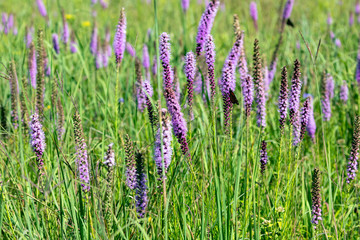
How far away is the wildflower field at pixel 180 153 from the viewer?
6.40ft

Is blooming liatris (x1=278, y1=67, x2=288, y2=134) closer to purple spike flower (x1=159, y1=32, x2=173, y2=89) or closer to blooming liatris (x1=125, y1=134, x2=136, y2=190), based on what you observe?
purple spike flower (x1=159, y1=32, x2=173, y2=89)

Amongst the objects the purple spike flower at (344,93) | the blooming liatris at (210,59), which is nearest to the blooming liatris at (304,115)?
the blooming liatris at (210,59)

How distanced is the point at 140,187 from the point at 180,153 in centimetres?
100

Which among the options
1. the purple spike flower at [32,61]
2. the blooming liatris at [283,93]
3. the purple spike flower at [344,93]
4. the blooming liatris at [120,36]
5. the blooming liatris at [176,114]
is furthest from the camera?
the purple spike flower at [344,93]

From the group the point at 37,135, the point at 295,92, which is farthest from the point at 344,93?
the point at 37,135

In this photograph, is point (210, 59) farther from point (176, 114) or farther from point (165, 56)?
point (176, 114)

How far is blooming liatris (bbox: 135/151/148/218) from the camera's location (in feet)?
6.16

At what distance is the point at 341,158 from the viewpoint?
3.68 meters

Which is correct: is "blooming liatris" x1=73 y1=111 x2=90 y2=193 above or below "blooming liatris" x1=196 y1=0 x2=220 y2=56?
below

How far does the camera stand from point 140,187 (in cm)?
194

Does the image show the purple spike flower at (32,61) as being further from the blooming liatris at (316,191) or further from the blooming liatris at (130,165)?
the blooming liatris at (316,191)

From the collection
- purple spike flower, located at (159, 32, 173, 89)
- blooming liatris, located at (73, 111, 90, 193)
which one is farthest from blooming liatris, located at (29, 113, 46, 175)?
purple spike flower, located at (159, 32, 173, 89)

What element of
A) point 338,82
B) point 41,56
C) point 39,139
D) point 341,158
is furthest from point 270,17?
point 39,139

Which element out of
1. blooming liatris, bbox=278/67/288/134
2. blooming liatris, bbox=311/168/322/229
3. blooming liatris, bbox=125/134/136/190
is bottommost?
blooming liatris, bbox=311/168/322/229
